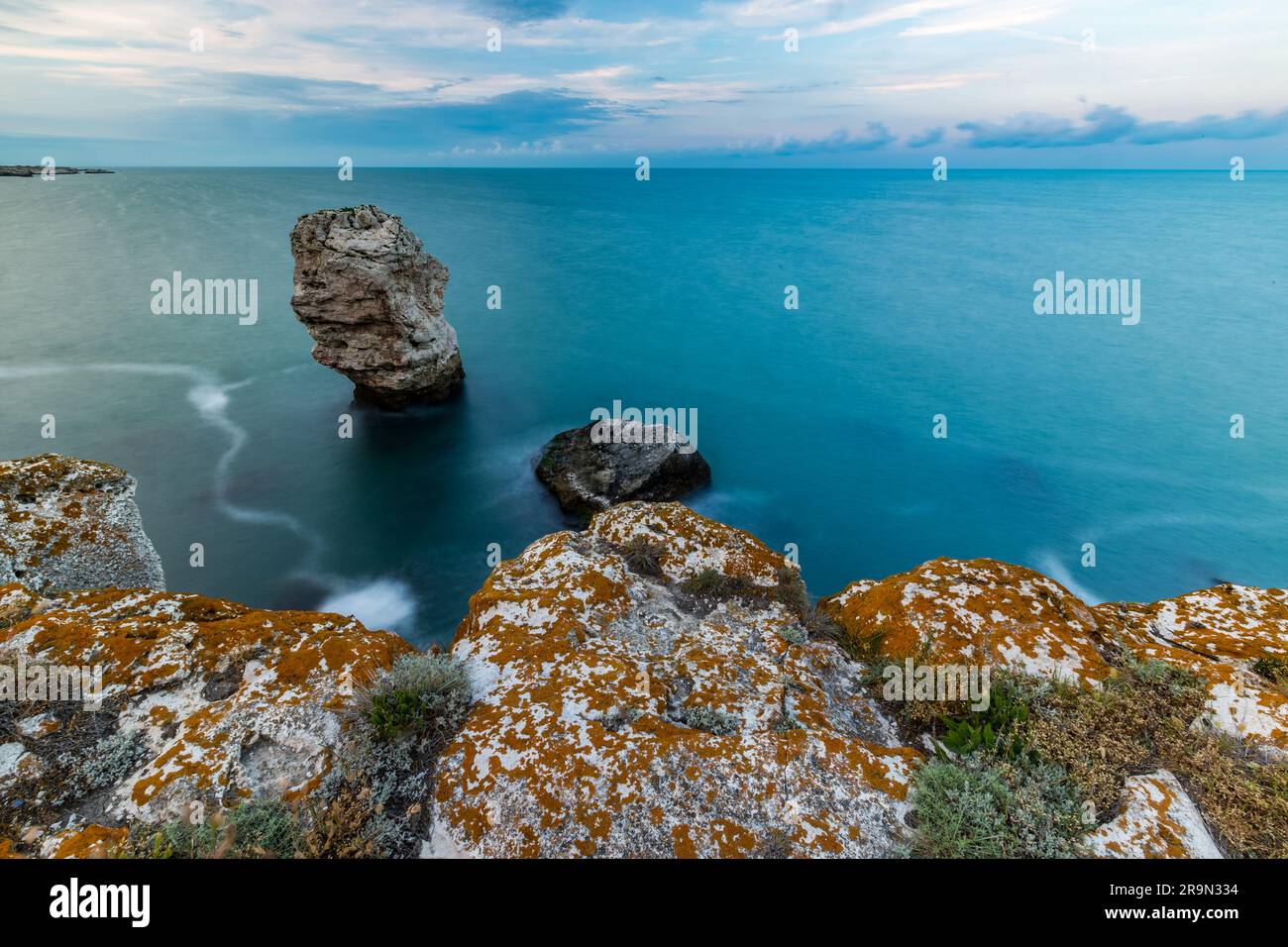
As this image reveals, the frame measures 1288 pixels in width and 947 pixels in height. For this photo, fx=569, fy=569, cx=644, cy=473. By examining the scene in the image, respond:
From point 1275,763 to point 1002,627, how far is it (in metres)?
1.88

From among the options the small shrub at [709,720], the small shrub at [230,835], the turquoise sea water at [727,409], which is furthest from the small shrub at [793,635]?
the turquoise sea water at [727,409]

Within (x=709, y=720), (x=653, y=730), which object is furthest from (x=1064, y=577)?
(x=653, y=730)

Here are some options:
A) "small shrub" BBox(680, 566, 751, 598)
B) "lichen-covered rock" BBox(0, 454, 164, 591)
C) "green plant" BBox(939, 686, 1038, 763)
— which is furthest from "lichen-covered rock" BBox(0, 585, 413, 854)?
"green plant" BBox(939, 686, 1038, 763)

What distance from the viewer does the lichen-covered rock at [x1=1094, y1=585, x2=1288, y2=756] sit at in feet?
14.4

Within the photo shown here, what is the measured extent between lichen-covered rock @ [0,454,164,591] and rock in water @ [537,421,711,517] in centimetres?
1118

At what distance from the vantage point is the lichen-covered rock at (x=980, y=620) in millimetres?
5199

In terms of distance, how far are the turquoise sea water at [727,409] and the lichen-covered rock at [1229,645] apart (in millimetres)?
10474

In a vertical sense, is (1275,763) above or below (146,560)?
below

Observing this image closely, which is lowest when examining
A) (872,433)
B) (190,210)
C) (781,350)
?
(872,433)

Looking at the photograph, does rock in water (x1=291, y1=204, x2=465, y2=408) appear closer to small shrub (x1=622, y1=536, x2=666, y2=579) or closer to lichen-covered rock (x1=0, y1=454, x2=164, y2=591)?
lichen-covered rock (x1=0, y1=454, x2=164, y2=591)

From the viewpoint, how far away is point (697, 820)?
374 centimetres

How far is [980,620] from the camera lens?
5.62 m
